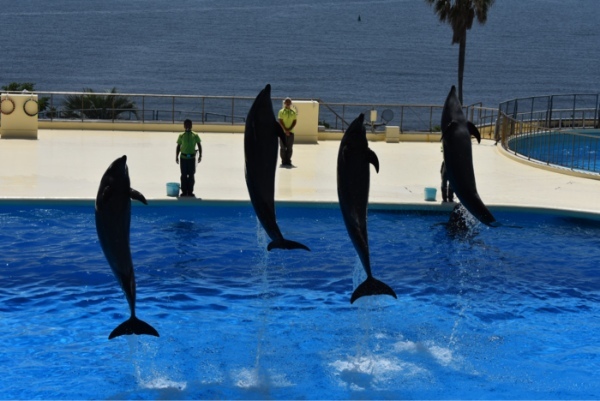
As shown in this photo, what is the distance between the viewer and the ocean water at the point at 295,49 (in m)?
97.2

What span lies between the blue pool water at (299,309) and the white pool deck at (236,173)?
2.15ft

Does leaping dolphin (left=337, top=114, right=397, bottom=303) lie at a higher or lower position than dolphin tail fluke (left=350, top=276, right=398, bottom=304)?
higher

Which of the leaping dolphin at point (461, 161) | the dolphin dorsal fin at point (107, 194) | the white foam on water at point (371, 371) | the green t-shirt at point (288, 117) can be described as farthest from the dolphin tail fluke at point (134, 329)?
the green t-shirt at point (288, 117)

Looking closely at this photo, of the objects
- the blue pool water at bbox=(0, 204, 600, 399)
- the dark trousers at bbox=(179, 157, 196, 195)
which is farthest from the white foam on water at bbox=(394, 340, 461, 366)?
the dark trousers at bbox=(179, 157, 196, 195)

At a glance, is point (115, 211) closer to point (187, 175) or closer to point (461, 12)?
point (187, 175)

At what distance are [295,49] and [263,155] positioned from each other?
112 meters

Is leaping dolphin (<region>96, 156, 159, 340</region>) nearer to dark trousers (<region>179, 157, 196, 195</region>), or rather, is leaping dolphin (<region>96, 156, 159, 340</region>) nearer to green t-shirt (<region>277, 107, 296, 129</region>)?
dark trousers (<region>179, 157, 196, 195</region>)

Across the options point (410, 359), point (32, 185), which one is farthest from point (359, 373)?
point (32, 185)

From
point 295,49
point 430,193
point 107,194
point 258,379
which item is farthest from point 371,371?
point 295,49

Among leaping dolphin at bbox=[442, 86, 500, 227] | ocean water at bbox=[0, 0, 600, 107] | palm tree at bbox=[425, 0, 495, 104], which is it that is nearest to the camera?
leaping dolphin at bbox=[442, 86, 500, 227]

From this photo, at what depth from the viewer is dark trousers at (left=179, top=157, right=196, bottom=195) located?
1612cm

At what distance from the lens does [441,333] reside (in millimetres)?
11016

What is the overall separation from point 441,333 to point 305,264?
311 centimetres

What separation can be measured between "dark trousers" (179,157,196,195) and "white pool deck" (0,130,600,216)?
0.24 meters
